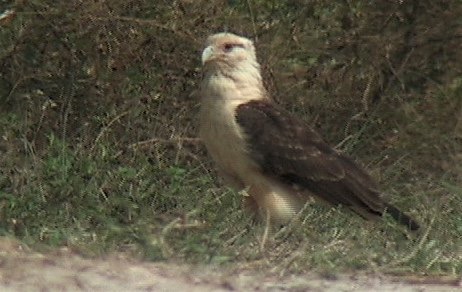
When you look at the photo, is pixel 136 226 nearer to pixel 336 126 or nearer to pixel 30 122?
pixel 30 122

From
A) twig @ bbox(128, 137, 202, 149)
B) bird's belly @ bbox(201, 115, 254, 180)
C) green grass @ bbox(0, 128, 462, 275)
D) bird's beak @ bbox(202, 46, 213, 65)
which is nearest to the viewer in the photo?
green grass @ bbox(0, 128, 462, 275)

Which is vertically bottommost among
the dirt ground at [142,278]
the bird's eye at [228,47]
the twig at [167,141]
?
the dirt ground at [142,278]

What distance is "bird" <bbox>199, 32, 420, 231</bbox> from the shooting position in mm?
8398

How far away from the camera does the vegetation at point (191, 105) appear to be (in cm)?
827

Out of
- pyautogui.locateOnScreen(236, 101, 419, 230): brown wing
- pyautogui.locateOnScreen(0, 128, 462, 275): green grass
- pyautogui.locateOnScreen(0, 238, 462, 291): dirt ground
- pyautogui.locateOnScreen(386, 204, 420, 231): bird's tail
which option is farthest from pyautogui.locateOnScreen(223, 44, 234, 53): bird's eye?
pyautogui.locateOnScreen(0, 238, 462, 291): dirt ground

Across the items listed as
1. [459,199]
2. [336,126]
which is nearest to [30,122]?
[336,126]

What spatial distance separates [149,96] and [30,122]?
88cm

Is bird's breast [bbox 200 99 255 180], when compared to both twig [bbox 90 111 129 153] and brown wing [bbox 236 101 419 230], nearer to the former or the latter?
brown wing [bbox 236 101 419 230]

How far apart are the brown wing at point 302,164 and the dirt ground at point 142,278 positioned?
5.65 feet

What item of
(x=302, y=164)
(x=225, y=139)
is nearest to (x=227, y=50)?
(x=225, y=139)

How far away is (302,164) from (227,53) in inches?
33.8

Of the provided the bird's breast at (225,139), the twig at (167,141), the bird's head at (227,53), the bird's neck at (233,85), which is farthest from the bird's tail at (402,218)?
the twig at (167,141)

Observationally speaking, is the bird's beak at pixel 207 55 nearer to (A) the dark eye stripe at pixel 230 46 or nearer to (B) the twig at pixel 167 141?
(A) the dark eye stripe at pixel 230 46

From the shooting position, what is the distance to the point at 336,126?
10.4 meters
